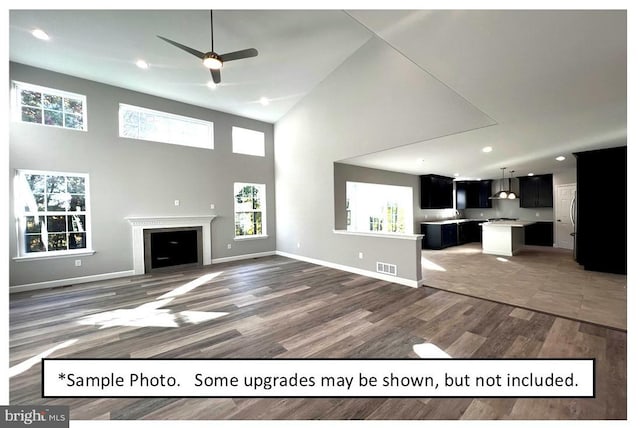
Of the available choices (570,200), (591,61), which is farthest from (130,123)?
(570,200)

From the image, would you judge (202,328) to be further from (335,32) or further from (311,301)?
(335,32)

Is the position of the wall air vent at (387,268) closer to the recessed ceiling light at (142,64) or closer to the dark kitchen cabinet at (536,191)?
the recessed ceiling light at (142,64)

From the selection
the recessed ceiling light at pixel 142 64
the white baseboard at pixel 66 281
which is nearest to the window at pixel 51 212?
the white baseboard at pixel 66 281

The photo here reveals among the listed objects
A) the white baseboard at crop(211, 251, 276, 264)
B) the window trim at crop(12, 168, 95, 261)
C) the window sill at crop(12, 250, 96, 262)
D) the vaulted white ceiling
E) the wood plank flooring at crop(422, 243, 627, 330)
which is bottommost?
the wood plank flooring at crop(422, 243, 627, 330)

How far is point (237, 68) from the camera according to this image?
168 inches

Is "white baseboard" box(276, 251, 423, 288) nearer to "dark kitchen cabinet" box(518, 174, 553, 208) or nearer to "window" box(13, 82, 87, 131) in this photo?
"window" box(13, 82, 87, 131)

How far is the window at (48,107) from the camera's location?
4.07 m

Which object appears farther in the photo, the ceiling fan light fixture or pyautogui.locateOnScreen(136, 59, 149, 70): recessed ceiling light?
pyautogui.locateOnScreen(136, 59, 149, 70): recessed ceiling light

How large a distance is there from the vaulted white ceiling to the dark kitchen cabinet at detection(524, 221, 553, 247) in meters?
2.51

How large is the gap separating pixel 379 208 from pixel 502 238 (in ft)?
11.1

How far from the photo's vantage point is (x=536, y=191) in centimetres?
790

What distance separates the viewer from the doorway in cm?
721

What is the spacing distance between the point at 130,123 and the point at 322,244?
16.2ft

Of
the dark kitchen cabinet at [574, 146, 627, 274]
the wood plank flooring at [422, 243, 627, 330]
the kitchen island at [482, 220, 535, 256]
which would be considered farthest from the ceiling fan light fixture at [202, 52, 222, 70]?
the kitchen island at [482, 220, 535, 256]
